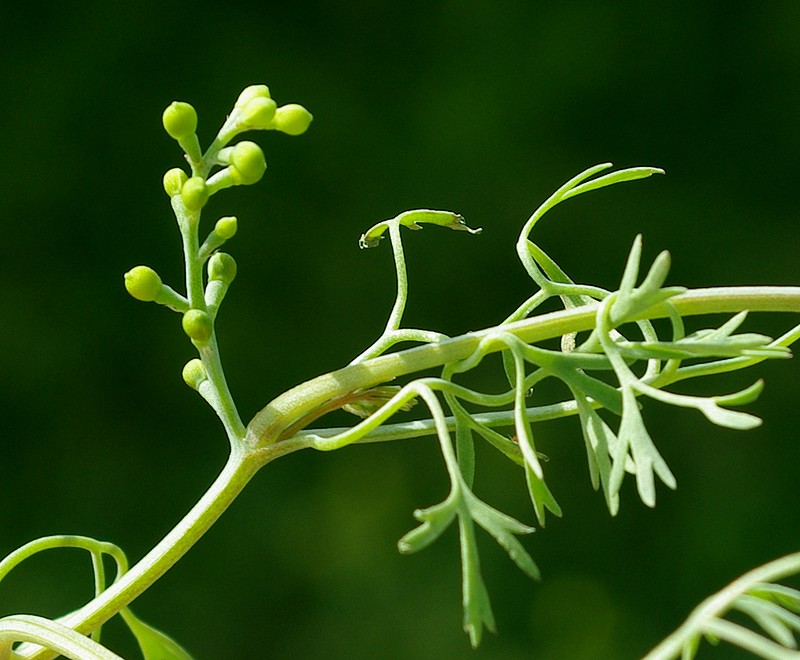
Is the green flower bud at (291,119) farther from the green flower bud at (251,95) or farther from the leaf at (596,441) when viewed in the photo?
the leaf at (596,441)

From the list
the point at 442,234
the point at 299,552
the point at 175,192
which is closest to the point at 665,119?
the point at 442,234

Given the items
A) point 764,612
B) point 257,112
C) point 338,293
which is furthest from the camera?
point 338,293

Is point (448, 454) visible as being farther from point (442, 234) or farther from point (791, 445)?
point (791, 445)

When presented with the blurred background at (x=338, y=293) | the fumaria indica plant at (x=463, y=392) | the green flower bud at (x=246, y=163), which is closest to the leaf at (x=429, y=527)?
the fumaria indica plant at (x=463, y=392)

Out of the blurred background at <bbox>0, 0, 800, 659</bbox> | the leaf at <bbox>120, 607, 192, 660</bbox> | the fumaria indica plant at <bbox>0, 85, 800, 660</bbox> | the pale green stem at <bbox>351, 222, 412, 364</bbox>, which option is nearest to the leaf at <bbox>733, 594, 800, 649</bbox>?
the fumaria indica plant at <bbox>0, 85, 800, 660</bbox>

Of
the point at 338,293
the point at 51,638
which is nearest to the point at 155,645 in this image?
the point at 51,638

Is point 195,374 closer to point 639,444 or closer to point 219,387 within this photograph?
point 219,387
